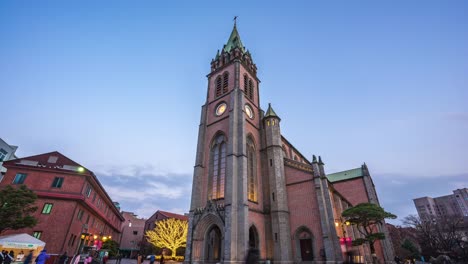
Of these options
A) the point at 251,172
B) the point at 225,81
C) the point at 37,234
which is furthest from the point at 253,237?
the point at 37,234

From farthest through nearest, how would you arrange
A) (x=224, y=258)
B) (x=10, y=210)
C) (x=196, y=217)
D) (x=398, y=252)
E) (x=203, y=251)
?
(x=398, y=252), (x=196, y=217), (x=203, y=251), (x=224, y=258), (x=10, y=210)

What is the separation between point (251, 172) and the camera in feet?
86.7

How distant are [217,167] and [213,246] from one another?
859 centimetres

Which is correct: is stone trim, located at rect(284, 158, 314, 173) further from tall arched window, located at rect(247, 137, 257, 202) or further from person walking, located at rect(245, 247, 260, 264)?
person walking, located at rect(245, 247, 260, 264)

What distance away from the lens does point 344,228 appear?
27.5 metres

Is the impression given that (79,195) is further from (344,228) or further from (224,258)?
(344,228)

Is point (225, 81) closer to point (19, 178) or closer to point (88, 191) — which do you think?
point (88, 191)

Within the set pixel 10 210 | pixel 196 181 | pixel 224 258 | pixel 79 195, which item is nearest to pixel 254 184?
pixel 196 181

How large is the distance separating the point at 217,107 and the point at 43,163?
73.9 ft

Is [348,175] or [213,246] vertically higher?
[348,175]

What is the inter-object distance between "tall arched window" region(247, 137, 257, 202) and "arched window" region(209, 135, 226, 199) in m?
2.93

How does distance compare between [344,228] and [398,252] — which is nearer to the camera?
[344,228]

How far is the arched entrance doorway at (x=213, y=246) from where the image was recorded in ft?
76.5

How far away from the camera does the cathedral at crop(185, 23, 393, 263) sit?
21.2 metres
